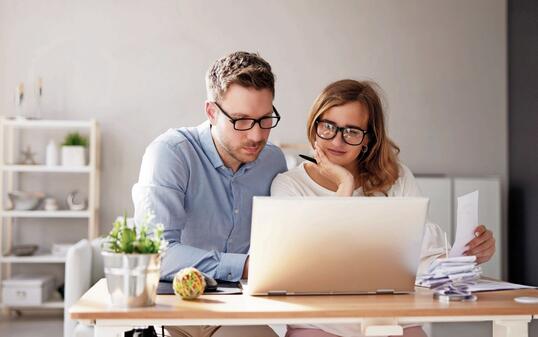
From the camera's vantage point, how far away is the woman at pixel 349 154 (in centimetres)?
263

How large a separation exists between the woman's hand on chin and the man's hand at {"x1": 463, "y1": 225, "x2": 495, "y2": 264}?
469mm

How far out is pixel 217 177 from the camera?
2.56m

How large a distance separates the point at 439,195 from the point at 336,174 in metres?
3.59

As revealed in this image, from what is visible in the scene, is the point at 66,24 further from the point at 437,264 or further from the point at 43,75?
the point at 437,264

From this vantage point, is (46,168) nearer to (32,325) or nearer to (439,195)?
(32,325)

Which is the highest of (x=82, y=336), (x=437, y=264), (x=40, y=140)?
(x=40, y=140)

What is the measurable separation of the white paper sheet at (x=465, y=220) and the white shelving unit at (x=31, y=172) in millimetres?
4126

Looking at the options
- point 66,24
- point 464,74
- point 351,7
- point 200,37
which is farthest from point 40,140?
point 464,74

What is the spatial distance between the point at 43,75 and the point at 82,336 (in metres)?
3.11

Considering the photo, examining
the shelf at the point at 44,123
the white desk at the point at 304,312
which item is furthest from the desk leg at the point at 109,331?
the shelf at the point at 44,123

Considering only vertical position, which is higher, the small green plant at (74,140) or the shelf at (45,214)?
the small green plant at (74,140)

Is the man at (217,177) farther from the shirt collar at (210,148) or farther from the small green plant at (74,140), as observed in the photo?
the small green plant at (74,140)

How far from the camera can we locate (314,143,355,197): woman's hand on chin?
8.49ft

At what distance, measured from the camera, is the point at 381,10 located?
6.54 meters
